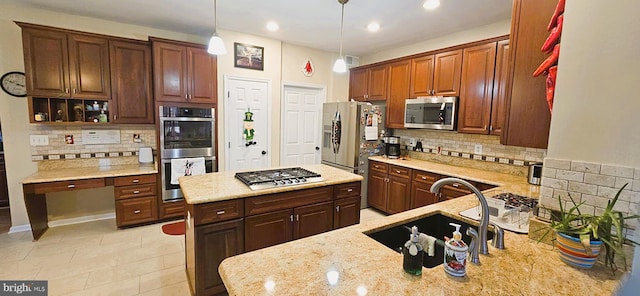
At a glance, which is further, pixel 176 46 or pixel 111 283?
pixel 176 46

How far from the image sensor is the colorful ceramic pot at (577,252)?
1.11 meters

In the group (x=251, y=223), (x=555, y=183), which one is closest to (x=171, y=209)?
(x=251, y=223)

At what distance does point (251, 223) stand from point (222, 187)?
37cm

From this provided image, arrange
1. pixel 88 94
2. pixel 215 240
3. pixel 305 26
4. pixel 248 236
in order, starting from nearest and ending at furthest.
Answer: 1. pixel 215 240
2. pixel 248 236
3. pixel 88 94
4. pixel 305 26

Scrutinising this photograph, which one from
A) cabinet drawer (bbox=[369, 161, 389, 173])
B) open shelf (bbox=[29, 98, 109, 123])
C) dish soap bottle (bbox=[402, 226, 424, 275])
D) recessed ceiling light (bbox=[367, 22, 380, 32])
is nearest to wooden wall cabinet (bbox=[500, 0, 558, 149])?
dish soap bottle (bbox=[402, 226, 424, 275])

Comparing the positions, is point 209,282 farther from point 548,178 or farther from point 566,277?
point 548,178

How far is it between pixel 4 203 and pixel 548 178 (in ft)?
21.4

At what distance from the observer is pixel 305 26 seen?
3.68 metres

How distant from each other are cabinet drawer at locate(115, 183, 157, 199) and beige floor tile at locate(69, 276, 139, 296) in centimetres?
130

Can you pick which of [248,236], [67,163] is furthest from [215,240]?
[67,163]

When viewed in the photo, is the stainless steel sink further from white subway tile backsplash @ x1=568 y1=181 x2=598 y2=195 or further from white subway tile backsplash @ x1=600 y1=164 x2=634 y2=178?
white subway tile backsplash @ x1=600 y1=164 x2=634 y2=178

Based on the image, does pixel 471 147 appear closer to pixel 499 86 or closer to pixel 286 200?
pixel 499 86

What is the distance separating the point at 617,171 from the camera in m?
1.17

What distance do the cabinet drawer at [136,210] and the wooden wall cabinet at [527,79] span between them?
12.8 feet
